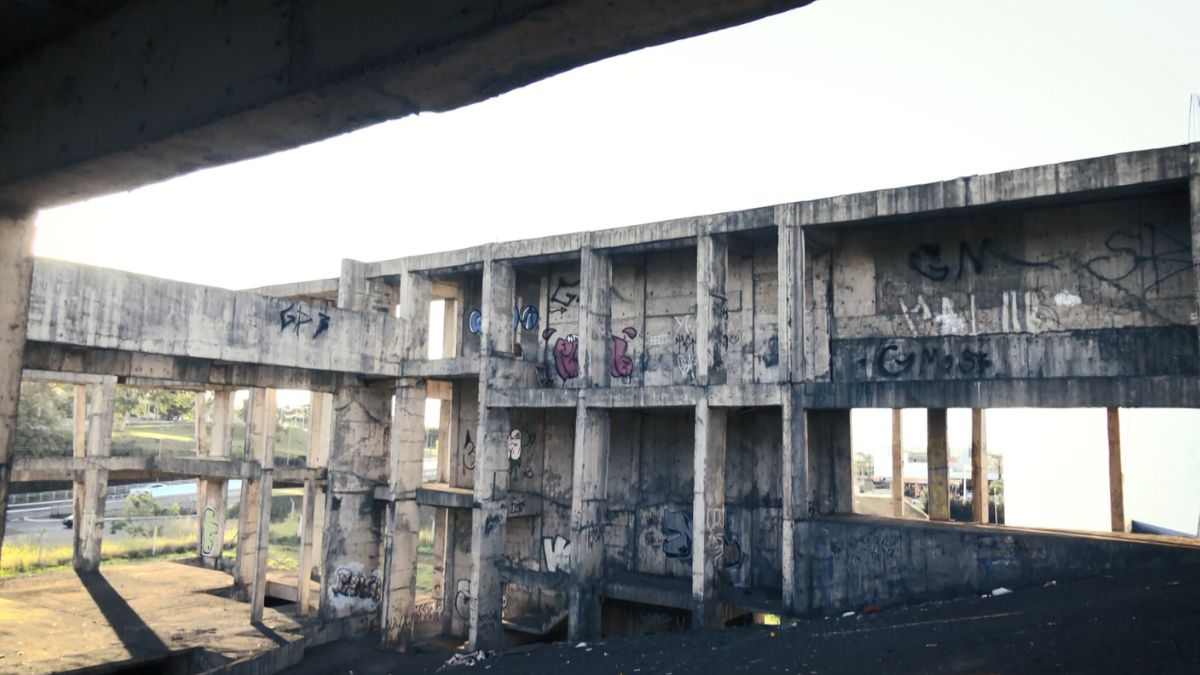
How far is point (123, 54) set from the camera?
12.5ft

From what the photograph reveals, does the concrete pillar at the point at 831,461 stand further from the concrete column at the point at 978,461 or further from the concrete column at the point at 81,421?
the concrete column at the point at 81,421

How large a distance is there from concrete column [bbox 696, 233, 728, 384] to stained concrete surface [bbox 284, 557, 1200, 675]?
15.2ft

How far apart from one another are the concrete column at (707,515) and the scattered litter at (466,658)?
14.6 ft

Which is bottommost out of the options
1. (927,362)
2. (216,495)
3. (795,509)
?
(216,495)

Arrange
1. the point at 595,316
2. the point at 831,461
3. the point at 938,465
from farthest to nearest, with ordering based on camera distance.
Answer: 1. the point at 595,316
2. the point at 831,461
3. the point at 938,465

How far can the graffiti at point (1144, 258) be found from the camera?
12.1m

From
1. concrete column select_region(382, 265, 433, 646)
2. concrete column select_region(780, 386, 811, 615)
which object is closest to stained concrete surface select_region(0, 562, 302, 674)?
concrete column select_region(382, 265, 433, 646)

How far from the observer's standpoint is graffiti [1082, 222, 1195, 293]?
12148mm

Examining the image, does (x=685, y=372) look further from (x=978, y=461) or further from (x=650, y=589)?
(x=978, y=461)

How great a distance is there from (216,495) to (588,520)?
54.4 ft

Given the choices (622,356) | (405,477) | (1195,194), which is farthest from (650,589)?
(1195,194)

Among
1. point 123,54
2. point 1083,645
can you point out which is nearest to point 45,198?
point 123,54

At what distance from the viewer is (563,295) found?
62.3 ft

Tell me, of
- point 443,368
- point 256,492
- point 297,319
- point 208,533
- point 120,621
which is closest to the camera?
point 297,319
